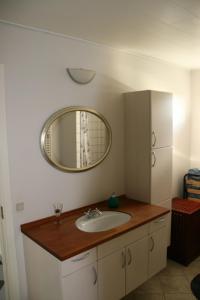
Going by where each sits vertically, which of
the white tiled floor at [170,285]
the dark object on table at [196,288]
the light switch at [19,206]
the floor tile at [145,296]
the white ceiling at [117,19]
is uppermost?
the white ceiling at [117,19]

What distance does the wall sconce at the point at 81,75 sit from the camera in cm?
224

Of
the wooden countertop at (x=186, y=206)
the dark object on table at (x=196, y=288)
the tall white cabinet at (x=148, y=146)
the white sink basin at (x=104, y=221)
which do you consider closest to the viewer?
the dark object on table at (x=196, y=288)

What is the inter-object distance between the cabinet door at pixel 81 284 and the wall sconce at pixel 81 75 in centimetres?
163

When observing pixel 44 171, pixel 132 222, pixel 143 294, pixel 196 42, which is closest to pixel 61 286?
pixel 132 222

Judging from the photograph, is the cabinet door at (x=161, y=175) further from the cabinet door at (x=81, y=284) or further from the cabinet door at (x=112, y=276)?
the cabinet door at (x=81, y=284)

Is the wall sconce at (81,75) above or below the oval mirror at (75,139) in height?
above

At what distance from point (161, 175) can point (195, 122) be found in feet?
5.05

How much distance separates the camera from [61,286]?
65.6 inches

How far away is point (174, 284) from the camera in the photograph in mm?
2564

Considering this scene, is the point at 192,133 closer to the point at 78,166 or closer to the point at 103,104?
the point at 103,104

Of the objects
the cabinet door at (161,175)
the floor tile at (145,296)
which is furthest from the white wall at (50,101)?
the floor tile at (145,296)

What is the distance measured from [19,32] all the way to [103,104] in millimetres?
1066

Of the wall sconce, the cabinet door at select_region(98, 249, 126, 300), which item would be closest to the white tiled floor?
the cabinet door at select_region(98, 249, 126, 300)

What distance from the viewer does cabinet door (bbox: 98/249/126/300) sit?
1.89 meters
